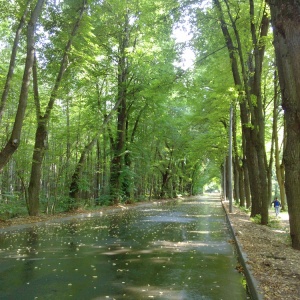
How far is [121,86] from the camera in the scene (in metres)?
29.6

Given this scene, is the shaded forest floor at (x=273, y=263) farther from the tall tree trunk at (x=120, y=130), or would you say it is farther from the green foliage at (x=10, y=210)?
the tall tree trunk at (x=120, y=130)

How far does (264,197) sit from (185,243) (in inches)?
181

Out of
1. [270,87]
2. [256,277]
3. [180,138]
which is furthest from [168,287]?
[180,138]

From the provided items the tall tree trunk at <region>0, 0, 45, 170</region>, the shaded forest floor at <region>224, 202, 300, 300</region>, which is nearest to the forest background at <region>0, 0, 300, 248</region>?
the tall tree trunk at <region>0, 0, 45, 170</region>

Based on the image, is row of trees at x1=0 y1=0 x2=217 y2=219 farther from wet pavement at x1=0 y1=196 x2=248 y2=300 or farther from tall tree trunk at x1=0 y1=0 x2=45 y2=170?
wet pavement at x1=0 y1=196 x2=248 y2=300

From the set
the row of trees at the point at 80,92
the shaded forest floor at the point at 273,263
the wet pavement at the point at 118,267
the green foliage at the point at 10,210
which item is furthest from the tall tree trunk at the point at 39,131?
the shaded forest floor at the point at 273,263

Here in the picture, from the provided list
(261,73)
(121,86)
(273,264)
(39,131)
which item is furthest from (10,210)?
(121,86)

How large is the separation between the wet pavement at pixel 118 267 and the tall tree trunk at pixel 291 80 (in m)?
2.16

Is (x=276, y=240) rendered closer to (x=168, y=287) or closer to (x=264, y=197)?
(x=264, y=197)

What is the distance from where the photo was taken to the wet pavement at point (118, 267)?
5825 millimetres

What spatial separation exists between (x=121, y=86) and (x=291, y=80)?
23.9m

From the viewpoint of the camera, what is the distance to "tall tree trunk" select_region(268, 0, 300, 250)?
5.21 m

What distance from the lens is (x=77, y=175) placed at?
2356cm

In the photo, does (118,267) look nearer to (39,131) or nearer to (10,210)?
(39,131)
